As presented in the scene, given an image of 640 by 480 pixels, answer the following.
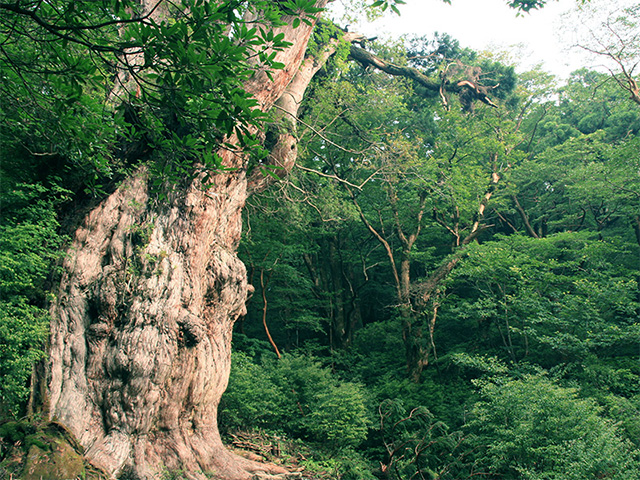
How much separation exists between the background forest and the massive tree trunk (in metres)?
0.35

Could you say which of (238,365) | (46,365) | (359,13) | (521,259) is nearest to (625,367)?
(521,259)

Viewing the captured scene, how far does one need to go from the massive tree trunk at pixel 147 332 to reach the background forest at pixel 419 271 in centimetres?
35

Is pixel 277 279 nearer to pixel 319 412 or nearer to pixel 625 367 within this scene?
pixel 319 412

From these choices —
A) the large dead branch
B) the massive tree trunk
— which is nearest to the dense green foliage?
the large dead branch

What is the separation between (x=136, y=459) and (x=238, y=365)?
4.64 meters

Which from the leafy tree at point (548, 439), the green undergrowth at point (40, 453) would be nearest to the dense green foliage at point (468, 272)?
the leafy tree at point (548, 439)

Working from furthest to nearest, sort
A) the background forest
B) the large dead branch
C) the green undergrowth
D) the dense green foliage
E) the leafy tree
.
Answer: the large dead branch
the dense green foliage
the leafy tree
the background forest
the green undergrowth

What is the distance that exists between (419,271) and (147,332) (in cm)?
1474

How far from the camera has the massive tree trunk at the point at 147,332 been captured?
4566mm

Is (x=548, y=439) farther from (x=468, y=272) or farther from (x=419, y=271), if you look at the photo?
(x=419, y=271)

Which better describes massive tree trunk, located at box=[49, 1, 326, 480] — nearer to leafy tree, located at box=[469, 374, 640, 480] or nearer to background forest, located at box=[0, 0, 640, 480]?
background forest, located at box=[0, 0, 640, 480]

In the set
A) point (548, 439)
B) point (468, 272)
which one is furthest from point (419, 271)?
point (548, 439)

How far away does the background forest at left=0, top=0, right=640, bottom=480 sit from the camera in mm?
4793

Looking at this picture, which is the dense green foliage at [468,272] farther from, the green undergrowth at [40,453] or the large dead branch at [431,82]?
the green undergrowth at [40,453]
